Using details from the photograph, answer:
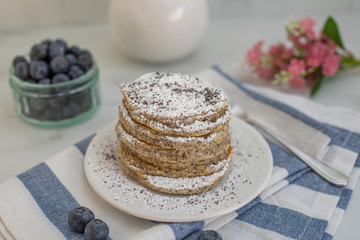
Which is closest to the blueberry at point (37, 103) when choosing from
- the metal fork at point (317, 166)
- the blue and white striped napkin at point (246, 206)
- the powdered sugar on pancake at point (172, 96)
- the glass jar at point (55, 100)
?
the glass jar at point (55, 100)

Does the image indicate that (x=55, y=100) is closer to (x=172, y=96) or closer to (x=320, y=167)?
(x=172, y=96)

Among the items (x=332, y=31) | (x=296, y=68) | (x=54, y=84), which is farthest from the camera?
(x=332, y=31)

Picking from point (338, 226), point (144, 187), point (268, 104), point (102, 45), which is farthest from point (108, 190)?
point (102, 45)

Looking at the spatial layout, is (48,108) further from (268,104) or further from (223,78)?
(268,104)

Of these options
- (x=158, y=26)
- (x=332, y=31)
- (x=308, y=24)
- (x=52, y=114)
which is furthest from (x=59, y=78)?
(x=332, y=31)

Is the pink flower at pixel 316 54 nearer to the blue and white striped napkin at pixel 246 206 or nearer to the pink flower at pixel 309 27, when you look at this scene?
the pink flower at pixel 309 27

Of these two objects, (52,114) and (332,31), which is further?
(332,31)
